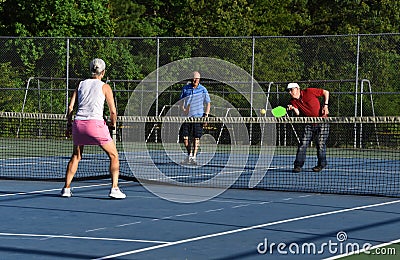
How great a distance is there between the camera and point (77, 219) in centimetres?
951

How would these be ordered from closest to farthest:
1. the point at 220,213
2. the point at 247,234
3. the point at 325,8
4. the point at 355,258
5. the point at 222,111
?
the point at 355,258, the point at 247,234, the point at 220,213, the point at 222,111, the point at 325,8

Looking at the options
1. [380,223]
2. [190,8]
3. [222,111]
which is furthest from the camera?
[190,8]

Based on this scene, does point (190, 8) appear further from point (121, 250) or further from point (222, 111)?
point (121, 250)

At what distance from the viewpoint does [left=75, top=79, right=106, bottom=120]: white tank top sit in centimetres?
1095

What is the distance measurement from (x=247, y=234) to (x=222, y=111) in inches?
681

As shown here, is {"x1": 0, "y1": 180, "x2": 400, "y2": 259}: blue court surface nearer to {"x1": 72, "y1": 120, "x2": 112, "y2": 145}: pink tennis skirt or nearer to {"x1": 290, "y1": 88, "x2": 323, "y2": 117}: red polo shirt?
{"x1": 72, "y1": 120, "x2": 112, "y2": 145}: pink tennis skirt

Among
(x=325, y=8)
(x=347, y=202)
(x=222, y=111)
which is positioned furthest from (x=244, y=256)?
(x=325, y=8)

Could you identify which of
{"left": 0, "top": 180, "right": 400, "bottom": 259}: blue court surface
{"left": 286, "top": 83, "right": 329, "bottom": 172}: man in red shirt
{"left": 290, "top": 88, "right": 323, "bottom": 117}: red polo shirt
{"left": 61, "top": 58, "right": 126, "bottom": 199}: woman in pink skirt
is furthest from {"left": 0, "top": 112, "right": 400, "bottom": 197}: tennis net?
{"left": 61, "top": 58, "right": 126, "bottom": 199}: woman in pink skirt

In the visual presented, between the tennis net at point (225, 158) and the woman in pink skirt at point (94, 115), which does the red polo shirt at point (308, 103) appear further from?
the woman in pink skirt at point (94, 115)

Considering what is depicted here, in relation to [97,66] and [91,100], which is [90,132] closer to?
[91,100]

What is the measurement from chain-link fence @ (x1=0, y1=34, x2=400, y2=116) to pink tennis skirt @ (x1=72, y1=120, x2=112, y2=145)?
1194 centimetres

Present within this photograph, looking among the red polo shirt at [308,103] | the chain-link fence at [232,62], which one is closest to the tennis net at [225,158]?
the red polo shirt at [308,103]

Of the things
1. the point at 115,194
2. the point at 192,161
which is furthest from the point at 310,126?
the point at 115,194

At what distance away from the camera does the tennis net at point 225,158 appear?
1359cm
